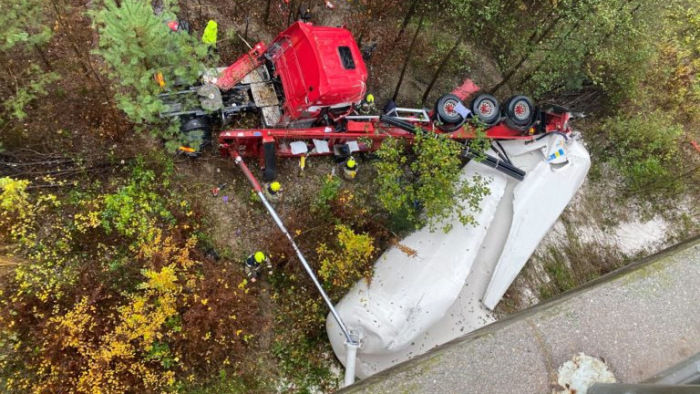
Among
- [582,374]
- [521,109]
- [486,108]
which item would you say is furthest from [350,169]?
[582,374]

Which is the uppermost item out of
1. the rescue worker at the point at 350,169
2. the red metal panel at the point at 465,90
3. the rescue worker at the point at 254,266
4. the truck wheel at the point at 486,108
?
the truck wheel at the point at 486,108

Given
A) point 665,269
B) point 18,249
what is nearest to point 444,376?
point 665,269

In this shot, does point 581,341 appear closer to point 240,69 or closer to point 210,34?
point 240,69

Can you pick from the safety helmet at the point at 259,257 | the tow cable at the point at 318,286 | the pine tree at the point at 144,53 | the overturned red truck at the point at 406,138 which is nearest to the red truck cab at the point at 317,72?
the overturned red truck at the point at 406,138

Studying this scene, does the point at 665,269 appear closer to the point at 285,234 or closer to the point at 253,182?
the point at 285,234

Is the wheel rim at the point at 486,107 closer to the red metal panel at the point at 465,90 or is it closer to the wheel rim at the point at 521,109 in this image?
the wheel rim at the point at 521,109
